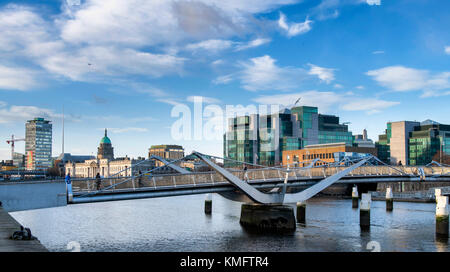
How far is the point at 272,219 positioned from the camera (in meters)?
37.0

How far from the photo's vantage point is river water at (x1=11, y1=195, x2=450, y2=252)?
30422 mm

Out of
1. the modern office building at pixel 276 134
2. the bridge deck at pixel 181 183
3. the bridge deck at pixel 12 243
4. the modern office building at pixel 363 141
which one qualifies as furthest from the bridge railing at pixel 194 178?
the modern office building at pixel 363 141

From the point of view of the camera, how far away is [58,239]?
1284 inches

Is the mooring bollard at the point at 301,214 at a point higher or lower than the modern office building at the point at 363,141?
lower

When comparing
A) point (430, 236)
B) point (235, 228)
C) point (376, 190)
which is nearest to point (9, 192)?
point (235, 228)

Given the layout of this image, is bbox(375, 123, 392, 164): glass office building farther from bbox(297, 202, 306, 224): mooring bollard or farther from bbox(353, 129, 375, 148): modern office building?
bbox(297, 202, 306, 224): mooring bollard

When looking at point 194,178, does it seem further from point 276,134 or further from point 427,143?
point 427,143

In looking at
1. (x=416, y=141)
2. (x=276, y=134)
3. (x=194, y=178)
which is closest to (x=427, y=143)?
(x=416, y=141)

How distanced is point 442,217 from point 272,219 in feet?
38.6

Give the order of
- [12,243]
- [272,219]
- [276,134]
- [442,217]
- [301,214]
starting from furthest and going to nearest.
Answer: [276,134] → [301,214] → [272,219] → [442,217] → [12,243]

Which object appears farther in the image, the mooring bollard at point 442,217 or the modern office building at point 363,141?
the modern office building at point 363,141

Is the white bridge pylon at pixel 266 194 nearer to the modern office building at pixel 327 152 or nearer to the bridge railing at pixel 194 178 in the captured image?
the bridge railing at pixel 194 178

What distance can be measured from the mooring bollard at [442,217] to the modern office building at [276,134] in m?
109

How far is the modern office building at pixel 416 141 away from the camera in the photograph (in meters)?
141
